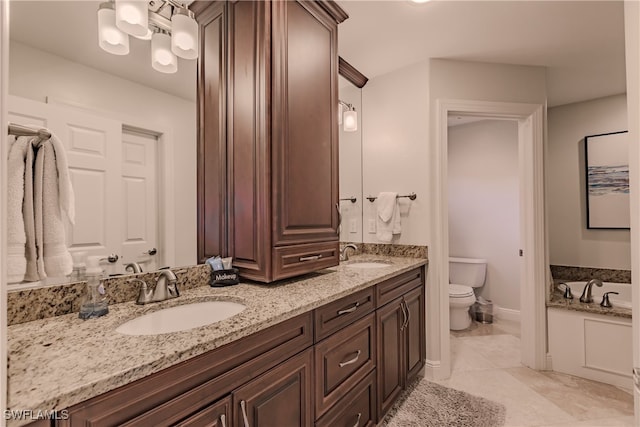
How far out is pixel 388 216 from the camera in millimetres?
2346

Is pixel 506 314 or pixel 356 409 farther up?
pixel 356 409

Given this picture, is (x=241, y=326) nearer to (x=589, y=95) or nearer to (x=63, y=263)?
(x=63, y=263)

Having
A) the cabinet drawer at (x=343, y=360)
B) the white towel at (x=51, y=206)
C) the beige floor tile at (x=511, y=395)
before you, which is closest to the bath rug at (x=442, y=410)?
the beige floor tile at (x=511, y=395)

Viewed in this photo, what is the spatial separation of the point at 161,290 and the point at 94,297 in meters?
0.22

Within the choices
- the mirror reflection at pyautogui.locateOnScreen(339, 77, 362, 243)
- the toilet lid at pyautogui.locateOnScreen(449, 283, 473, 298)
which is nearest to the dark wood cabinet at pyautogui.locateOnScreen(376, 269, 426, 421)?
the mirror reflection at pyautogui.locateOnScreen(339, 77, 362, 243)

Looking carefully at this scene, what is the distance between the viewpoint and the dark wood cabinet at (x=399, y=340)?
5.33ft

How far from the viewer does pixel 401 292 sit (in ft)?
6.16

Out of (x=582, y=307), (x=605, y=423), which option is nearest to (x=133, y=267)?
(x=605, y=423)

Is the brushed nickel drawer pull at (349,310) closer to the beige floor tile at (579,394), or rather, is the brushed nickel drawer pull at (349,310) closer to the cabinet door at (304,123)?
the cabinet door at (304,123)

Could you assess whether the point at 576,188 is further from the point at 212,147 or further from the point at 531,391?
the point at 212,147

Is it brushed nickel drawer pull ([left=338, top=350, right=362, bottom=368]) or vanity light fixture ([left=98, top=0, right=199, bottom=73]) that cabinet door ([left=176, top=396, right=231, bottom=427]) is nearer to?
brushed nickel drawer pull ([left=338, top=350, right=362, bottom=368])

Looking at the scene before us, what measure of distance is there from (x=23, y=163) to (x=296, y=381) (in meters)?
1.01

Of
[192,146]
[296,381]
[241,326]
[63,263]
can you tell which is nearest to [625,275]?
[296,381]

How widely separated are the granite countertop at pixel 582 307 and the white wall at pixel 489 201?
884mm
